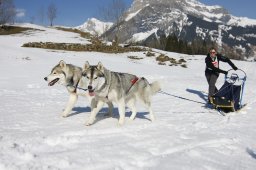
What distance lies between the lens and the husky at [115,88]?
663 cm

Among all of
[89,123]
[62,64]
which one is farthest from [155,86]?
[62,64]

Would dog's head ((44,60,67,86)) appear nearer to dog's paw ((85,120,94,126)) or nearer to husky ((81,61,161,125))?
husky ((81,61,161,125))

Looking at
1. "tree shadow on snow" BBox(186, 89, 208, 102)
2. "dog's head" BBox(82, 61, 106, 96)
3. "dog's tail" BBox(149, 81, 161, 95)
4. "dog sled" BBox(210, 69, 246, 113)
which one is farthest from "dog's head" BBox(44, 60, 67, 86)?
"tree shadow on snow" BBox(186, 89, 208, 102)

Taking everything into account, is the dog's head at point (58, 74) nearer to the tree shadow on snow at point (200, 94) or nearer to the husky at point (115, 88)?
the husky at point (115, 88)

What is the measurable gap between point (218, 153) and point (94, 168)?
7.31 feet

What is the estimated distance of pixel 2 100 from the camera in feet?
34.3

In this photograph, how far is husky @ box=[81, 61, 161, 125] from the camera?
21.7 feet

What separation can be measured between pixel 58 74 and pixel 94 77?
1.24 m

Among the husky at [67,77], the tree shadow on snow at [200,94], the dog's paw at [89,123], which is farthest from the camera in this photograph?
the tree shadow on snow at [200,94]

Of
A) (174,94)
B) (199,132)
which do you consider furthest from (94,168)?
(174,94)

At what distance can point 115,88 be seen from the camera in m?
7.02

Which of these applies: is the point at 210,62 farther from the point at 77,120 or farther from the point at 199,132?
the point at 77,120

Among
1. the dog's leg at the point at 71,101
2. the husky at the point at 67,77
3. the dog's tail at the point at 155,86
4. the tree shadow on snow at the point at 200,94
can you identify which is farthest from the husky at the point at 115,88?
the tree shadow on snow at the point at 200,94

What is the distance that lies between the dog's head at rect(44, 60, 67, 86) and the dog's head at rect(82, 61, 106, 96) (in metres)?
0.88
